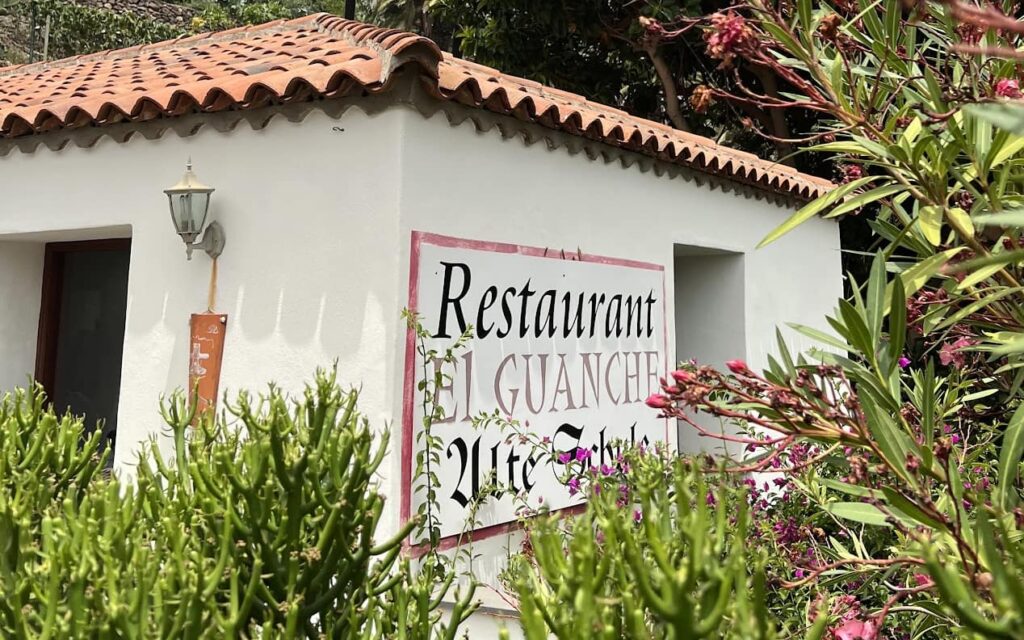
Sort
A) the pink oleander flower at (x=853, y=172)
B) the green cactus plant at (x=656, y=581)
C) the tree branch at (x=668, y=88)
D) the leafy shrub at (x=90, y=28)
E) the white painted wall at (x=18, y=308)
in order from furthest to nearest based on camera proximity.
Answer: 1. the leafy shrub at (x=90, y=28)
2. the tree branch at (x=668, y=88)
3. the white painted wall at (x=18, y=308)
4. the pink oleander flower at (x=853, y=172)
5. the green cactus plant at (x=656, y=581)

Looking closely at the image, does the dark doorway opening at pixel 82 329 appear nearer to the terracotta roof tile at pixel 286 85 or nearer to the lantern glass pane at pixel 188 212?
the terracotta roof tile at pixel 286 85

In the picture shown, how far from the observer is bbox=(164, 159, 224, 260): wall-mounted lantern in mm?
4297

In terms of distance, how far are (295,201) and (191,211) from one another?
21.2 inches

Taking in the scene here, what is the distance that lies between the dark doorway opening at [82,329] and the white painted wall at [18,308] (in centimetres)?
7

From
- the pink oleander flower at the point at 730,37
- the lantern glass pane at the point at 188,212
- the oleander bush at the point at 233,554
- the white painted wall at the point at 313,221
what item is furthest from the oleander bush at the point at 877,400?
the lantern glass pane at the point at 188,212

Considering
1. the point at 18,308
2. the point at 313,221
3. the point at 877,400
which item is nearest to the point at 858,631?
the point at 877,400

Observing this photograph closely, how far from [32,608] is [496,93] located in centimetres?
312

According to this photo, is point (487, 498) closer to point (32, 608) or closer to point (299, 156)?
point (299, 156)

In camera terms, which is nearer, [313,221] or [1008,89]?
[1008,89]

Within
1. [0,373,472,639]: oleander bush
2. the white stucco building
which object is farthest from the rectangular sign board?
[0,373,472,639]: oleander bush

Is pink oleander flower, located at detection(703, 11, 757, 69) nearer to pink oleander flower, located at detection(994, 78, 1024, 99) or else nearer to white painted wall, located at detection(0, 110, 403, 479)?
pink oleander flower, located at detection(994, 78, 1024, 99)

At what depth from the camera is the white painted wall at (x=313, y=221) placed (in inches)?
157

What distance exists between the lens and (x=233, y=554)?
2.06 metres

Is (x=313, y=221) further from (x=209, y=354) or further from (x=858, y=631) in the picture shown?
(x=858, y=631)
